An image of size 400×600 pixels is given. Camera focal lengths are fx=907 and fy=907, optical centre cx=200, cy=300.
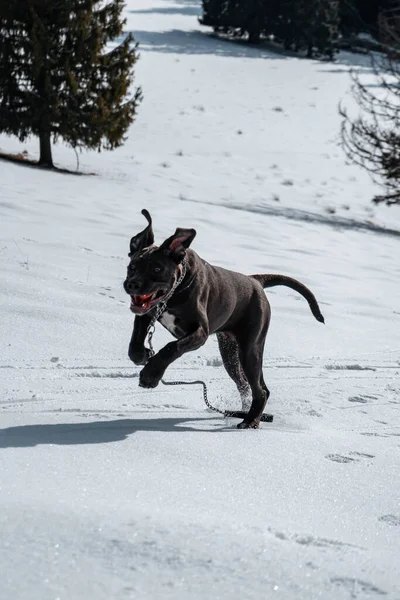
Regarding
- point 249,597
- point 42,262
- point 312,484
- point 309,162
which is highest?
point 249,597

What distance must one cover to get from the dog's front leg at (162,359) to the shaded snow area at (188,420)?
0.84 feet

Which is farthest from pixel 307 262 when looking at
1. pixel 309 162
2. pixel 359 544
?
pixel 309 162

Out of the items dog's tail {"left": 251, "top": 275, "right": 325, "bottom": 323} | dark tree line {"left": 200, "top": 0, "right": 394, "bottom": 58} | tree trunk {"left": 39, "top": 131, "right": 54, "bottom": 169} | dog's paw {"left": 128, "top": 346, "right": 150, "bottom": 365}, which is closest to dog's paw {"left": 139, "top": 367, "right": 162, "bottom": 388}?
dog's paw {"left": 128, "top": 346, "right": 150, "bottom": 365}

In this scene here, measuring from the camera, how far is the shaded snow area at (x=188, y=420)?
2.70m

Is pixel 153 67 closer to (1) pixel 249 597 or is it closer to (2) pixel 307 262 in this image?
(2) pixel 307 262

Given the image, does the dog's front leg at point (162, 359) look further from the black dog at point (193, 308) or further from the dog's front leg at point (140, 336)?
the dog's front leg at point (140, 336)

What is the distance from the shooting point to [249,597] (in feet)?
8.32

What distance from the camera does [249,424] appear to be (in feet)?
17.1

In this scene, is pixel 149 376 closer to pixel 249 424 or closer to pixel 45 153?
pixel 249 424

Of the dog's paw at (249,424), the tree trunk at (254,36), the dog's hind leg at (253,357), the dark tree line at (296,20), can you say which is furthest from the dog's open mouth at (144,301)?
the tree trunk at (254,36)

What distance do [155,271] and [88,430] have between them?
2.74 ft

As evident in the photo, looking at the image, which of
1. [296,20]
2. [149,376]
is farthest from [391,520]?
[296,20]

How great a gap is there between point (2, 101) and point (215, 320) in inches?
462

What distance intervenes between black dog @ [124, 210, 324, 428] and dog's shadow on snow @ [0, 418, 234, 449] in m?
0.24
